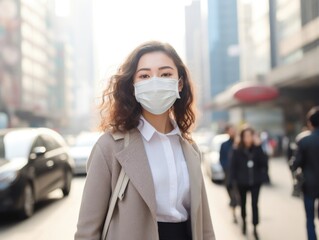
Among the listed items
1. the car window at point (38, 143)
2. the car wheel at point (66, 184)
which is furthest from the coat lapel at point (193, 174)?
the car wheel at point (66, 184)

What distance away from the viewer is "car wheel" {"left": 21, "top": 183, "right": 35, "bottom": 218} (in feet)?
27.9

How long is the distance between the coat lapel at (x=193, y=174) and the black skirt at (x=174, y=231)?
0.06 meters

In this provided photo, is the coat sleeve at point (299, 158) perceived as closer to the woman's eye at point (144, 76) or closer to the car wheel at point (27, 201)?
the woman's eye at point (144, 76)

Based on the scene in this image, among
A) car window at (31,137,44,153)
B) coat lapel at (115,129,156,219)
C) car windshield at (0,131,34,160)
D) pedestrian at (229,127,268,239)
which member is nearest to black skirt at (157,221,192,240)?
coat lapel at (115,129,156,219)

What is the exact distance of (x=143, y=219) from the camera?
2137 millimetres

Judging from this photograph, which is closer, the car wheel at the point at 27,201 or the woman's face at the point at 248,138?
the woman's face at the point at 248,138

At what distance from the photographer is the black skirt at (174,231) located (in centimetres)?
222

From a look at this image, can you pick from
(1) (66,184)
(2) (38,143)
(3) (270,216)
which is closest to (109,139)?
(3) (270,216)

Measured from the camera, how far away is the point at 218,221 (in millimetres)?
8430

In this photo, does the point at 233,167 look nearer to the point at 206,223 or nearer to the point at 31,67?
the point at 206,223

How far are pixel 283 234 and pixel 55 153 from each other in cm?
562

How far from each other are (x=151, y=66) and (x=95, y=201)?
68 centimetres

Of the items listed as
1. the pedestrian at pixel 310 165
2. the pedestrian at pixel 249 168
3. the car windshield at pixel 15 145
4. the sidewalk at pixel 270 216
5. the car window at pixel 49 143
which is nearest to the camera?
the pedestrian at pixel 310 165

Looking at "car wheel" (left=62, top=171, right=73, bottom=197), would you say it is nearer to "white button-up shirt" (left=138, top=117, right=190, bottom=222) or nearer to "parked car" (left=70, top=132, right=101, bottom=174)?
"parked car" (left=70, top=132, right=101, bottom=174)
